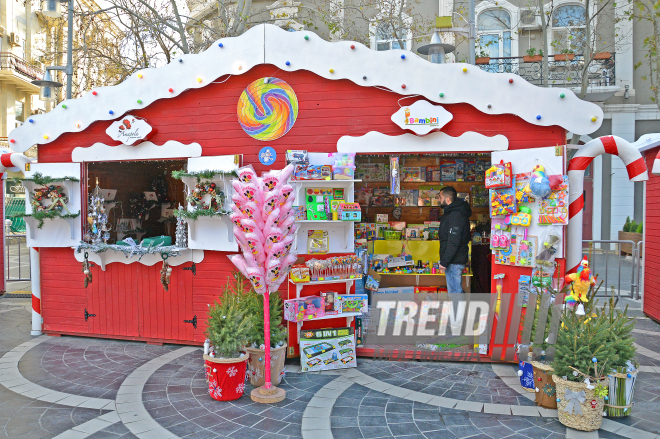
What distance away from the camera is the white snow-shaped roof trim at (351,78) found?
5.33 m

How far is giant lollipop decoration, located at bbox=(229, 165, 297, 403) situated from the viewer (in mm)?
4559

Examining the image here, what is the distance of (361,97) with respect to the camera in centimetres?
579

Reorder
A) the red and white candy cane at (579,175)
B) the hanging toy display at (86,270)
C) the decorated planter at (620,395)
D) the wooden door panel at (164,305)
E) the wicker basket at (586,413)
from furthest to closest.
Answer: the hanging toy display at (86,270) → the wooden door panel at (164,305) → the red and white candy cane at (579,175) → the decorated planter at (620,395) → the wicker basket at (586,413)

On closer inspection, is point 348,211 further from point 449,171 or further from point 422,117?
point 449,171

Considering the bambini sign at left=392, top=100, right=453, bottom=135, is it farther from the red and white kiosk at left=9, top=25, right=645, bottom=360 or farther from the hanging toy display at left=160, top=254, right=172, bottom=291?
the hanging toy display at left=160, top=254, right=172, bottom=291

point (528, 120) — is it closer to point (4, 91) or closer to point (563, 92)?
point (563, 92)

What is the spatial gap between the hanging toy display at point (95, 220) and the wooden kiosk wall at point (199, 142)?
42 centimetres

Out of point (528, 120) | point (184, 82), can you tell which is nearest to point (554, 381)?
point (528, 120)

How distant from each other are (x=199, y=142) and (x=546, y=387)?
4.89m

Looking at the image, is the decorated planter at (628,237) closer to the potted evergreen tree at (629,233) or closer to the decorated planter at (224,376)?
the potted evergreen tree at (629,233)

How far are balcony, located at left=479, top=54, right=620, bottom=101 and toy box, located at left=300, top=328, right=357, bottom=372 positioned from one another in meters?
11.8

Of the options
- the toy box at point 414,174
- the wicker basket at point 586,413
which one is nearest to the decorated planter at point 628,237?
the toy box at point 414,174

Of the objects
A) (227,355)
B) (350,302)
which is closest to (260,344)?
(227,355)

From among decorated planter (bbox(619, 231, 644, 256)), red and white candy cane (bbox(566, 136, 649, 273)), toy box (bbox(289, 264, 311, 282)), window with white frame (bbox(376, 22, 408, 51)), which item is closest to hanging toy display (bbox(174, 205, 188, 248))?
toy box (bbox(289, 264, 311, 282))
